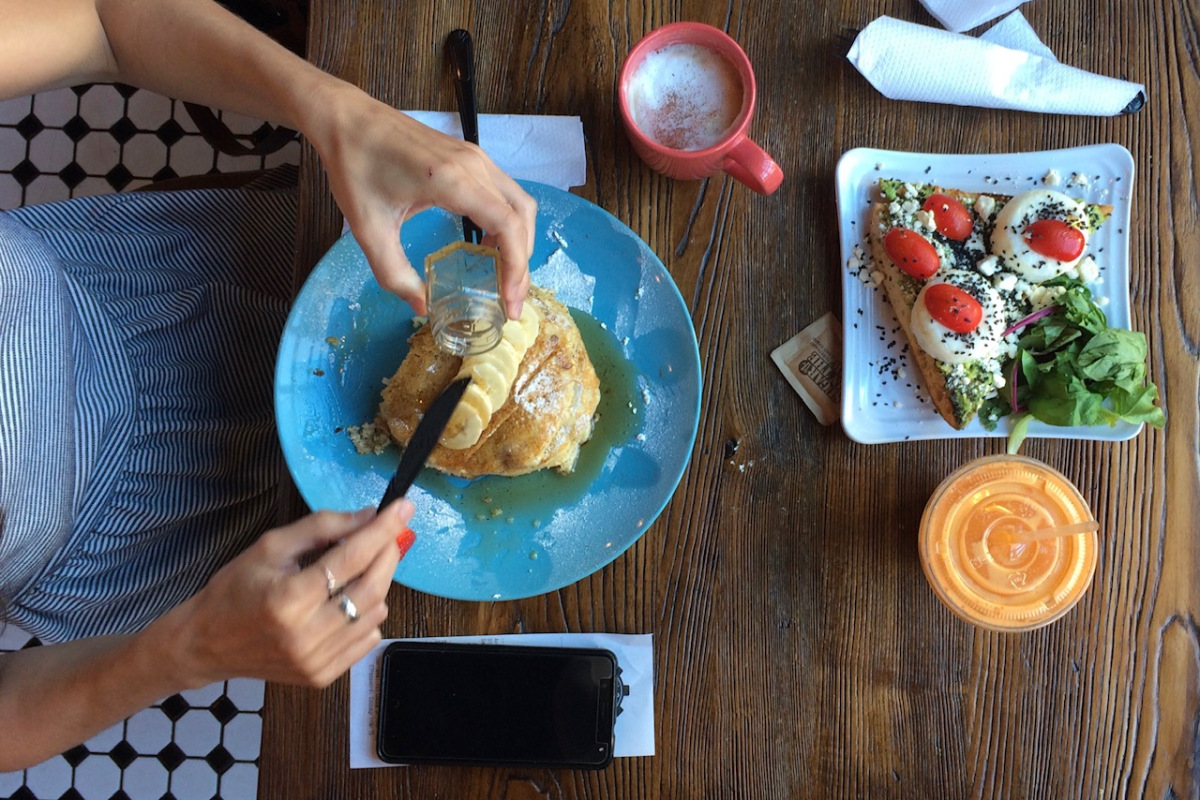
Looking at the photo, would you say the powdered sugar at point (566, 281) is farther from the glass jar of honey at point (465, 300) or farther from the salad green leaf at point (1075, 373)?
the salad green leaf at point (1075, 373)

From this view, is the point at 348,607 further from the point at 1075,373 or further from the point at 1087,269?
the point at 1087,269

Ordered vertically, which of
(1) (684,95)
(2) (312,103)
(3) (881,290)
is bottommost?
(3) (881,290)

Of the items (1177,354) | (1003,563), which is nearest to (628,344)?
(1003,563)

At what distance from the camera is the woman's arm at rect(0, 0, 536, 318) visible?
1.29m

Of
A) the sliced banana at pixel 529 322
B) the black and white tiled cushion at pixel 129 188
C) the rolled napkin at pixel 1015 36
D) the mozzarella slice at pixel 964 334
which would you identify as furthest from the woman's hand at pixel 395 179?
the black and white tiled cushion at pixel 129 188

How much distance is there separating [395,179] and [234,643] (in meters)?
0.75

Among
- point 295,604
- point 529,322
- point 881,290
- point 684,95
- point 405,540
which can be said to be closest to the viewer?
point 295,604

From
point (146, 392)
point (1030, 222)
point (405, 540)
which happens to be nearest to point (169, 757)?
point (146, 392)

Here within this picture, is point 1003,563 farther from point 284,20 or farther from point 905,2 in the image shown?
point 284,20

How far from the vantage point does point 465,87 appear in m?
1.61

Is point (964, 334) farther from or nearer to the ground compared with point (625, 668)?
farther from the ground

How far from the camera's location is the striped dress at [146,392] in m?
1.48

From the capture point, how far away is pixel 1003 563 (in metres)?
1.64

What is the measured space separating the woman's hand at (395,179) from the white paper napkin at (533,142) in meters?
0.34
